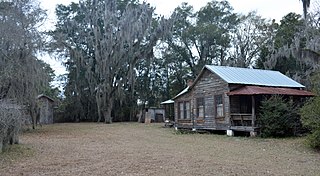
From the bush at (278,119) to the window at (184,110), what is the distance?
7348 millimetres

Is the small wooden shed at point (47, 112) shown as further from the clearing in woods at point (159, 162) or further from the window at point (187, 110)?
the clearing in woods at point (159, 162)

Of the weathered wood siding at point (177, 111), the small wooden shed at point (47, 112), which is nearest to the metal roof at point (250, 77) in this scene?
the weathered wood siding at point (177, 111)

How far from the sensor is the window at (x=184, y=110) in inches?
969

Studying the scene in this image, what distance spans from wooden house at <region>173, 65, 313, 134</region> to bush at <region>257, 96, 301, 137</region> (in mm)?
647

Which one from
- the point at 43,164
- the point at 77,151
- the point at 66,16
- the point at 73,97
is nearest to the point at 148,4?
the point at 66,16

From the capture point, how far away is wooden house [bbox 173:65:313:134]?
63.7 feet

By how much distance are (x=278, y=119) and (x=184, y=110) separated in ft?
28.4

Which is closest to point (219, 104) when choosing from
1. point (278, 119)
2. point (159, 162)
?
point (278, 119)

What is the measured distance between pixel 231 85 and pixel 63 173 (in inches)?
543

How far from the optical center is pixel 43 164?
945 cm

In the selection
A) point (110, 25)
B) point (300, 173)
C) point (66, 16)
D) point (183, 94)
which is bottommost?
point (300, 173)

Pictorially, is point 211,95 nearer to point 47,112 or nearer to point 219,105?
point 219,105

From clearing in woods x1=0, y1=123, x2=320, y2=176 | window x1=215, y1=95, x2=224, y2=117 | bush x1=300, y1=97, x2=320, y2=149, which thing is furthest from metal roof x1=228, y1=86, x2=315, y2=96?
clearing in woods x1=0, y1=123, x2=320, y2=176

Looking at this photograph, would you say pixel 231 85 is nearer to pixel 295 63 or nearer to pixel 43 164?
pixel 43 164
